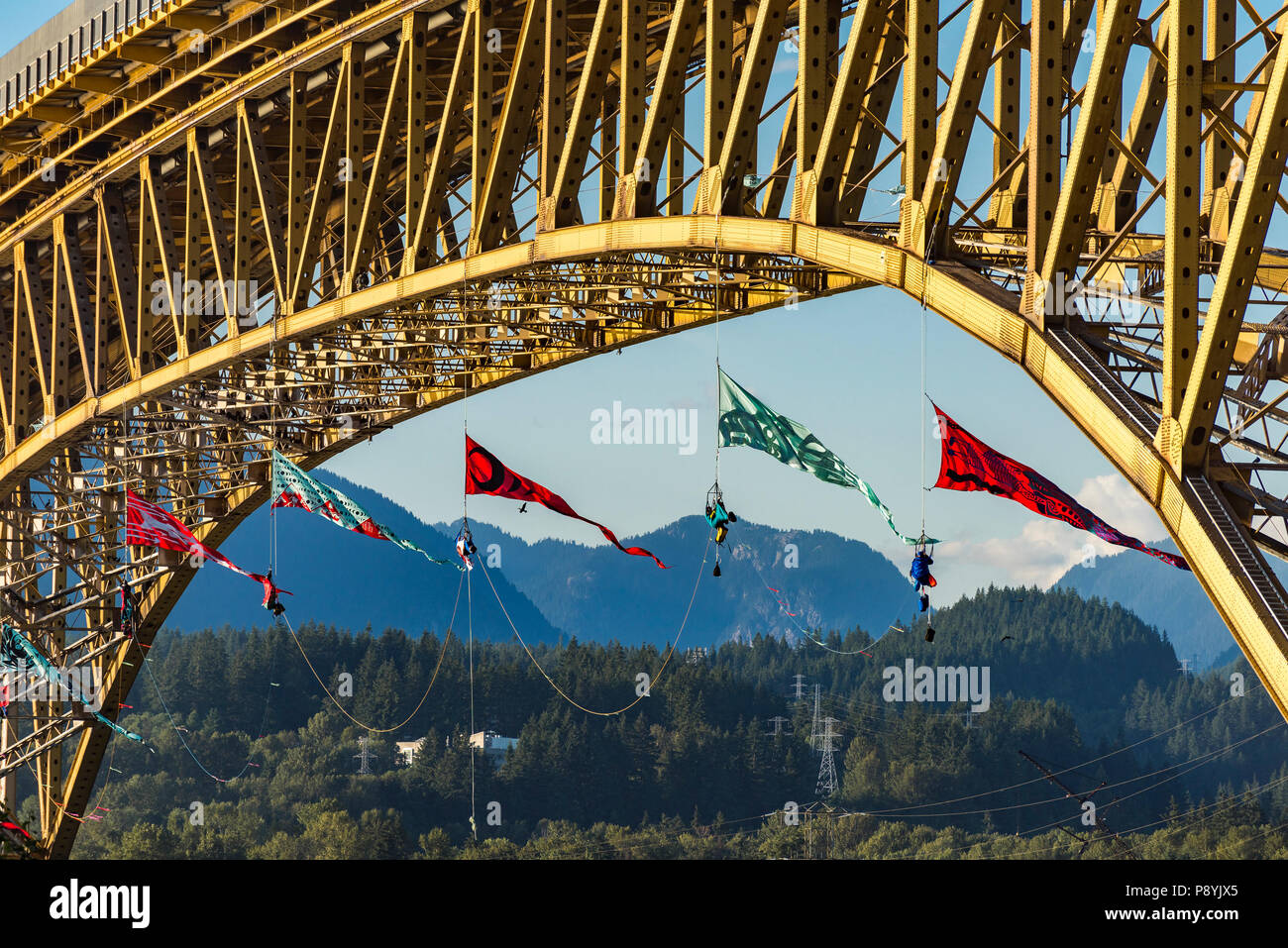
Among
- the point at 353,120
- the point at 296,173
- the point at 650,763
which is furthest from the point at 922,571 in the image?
the point at 650,763

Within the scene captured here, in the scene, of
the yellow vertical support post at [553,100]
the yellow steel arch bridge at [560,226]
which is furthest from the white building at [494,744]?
the yellow vertical support post at [553,100]

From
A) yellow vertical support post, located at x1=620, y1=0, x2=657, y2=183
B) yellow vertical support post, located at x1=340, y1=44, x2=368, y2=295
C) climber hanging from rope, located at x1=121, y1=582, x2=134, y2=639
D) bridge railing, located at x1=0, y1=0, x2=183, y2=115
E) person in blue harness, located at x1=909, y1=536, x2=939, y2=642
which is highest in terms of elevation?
bridge railing, located at x1=0, y1=0, x2=183, y2=115

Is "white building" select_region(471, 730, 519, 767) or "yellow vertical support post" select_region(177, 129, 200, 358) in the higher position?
"yellow vertical support post" select_region(177, 129, 200, 358)

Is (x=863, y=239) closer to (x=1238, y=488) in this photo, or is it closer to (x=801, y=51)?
(x=801, y=51)

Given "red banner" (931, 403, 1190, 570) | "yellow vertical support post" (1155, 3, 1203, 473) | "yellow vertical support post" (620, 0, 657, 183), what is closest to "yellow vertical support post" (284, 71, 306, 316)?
"yellow vertical support post" (620, 0, 657, 183)

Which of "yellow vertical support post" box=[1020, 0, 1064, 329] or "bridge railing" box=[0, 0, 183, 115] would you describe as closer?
"yellow vertical support post" box=[1020, 0, 1064, 329]

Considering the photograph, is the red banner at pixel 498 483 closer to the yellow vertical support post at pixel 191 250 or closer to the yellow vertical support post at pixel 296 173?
the yellow vertical support post at pixel 296 173

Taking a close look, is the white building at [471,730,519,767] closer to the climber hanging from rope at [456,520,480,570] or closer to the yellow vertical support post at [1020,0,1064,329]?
the climber hanging from rope at [456,520,480,570]
